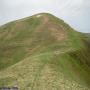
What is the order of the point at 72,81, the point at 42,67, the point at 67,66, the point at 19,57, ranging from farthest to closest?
the point at 19,57 < the point at 67,66 < the point at 42,67 < the point at 72,81

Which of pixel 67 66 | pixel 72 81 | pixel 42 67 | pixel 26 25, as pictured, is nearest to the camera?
pixel 72 81

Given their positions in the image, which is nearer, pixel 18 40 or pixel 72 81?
pixel 72 81

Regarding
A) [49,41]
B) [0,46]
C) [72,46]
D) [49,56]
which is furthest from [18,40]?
[49,56]

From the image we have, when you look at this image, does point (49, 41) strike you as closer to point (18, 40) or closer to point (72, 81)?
point (18, 40)

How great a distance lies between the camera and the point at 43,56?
65.7 metres

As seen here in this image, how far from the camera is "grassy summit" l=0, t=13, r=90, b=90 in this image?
5628 centimetres

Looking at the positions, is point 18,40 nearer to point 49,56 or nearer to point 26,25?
point 26,25

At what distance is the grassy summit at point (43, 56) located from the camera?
56281 mm

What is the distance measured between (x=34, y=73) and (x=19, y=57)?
789 inches

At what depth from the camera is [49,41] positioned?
82062mm

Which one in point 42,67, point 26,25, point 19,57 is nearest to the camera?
point 42,67

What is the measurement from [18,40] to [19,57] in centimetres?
1233

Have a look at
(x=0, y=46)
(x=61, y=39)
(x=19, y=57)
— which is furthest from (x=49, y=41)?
(x=0, y=46)

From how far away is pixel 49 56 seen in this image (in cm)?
6575
